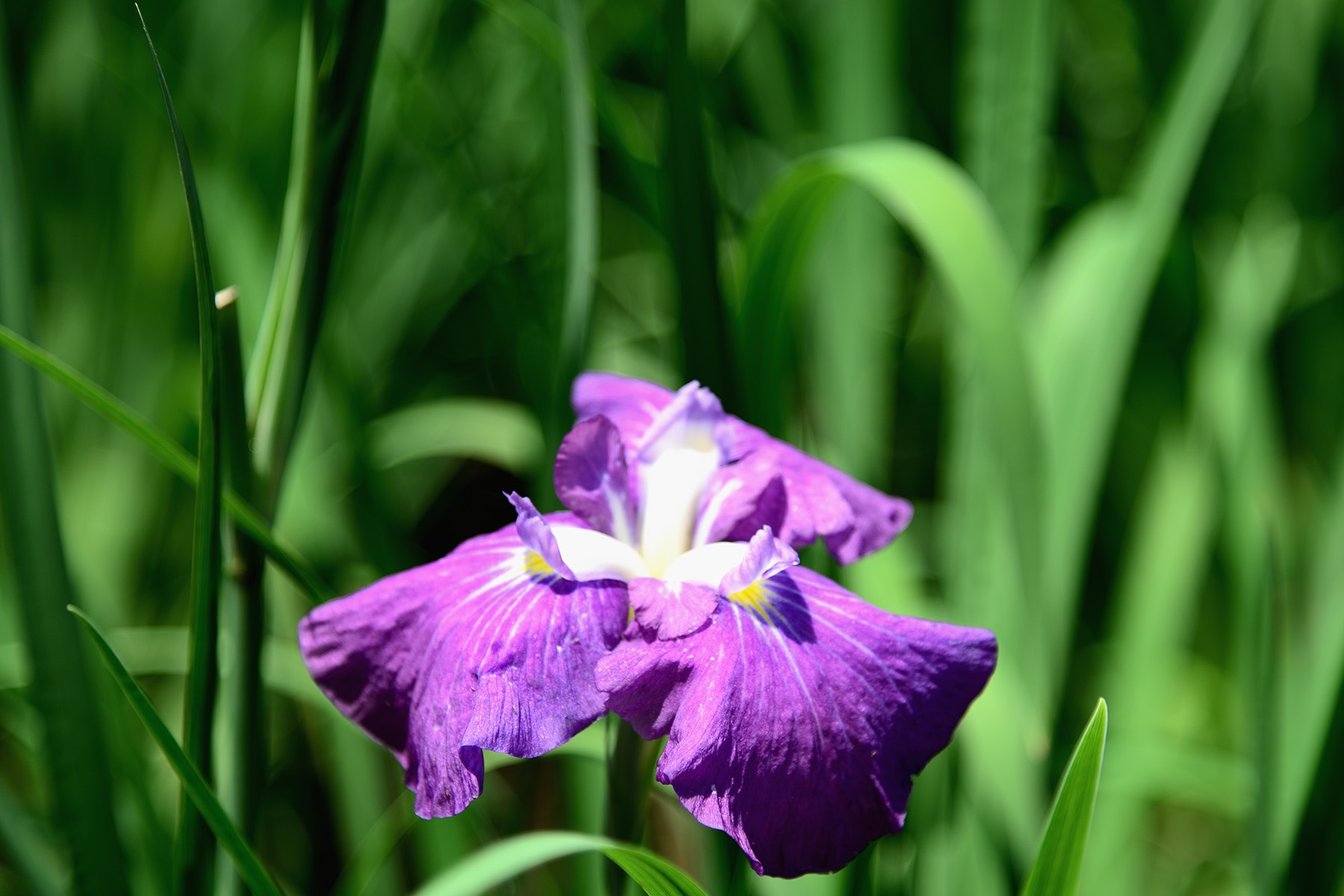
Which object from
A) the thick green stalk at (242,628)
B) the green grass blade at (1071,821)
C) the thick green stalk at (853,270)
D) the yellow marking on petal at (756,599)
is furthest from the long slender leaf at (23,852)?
the thick green stalk at (853,270)

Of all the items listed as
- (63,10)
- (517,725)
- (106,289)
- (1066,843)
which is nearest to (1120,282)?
(1066,843)

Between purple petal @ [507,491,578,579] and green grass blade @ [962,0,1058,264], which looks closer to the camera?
purple petal @ [507,491,578,579]

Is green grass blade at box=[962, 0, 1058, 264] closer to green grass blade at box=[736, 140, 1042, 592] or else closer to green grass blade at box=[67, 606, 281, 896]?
green grass blade at box=[736, 140, 1042, 592]

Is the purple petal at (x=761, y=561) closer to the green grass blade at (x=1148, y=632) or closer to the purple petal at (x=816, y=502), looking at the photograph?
the purple petal at (x=816, y=502)

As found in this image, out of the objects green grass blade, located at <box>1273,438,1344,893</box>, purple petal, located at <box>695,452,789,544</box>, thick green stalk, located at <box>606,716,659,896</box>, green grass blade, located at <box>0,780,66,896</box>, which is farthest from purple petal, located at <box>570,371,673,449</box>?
green grass blade, located at <box>1273,438,1344,893</box>

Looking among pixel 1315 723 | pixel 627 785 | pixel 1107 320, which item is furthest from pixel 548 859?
pixel 1107 320

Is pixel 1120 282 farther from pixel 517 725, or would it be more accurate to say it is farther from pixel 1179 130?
pixel 517 725
